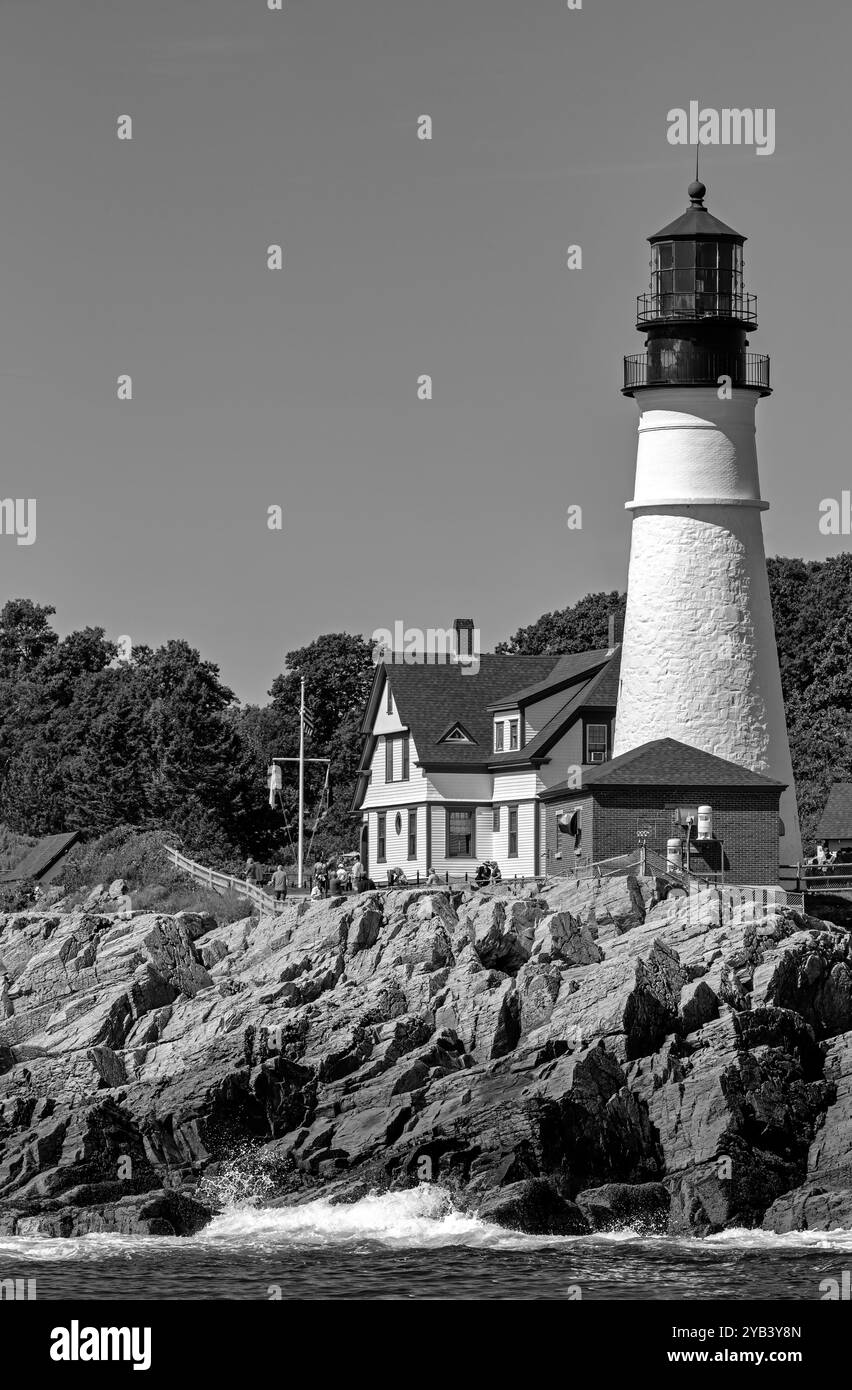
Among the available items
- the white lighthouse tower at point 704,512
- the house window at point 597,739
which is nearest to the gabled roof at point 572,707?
the house window at point 597,739

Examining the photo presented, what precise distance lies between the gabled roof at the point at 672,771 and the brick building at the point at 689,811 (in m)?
0.02

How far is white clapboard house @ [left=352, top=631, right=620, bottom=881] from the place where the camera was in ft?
195

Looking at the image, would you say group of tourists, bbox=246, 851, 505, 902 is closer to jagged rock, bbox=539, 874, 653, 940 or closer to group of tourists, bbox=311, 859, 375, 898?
group of tourists, bbox=311, 859, 375, 898

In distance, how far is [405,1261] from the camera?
32719 millimetres

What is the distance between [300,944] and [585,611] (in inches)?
1973

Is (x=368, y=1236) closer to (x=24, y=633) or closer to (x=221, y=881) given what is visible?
(x=221, y=881)

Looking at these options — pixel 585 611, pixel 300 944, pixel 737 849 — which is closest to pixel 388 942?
pixel 300 944

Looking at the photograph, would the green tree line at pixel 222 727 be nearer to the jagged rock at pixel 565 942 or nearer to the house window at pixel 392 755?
the house window at pixel 392 755

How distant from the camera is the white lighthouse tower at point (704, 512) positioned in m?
51.5

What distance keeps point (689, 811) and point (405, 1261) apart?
62.8ft

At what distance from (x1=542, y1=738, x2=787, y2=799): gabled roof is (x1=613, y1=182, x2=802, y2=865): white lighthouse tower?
27.5 inches

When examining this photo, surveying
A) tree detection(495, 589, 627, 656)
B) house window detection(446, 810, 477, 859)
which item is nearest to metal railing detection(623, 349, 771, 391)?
house window detection(446, 810, 477, 859)

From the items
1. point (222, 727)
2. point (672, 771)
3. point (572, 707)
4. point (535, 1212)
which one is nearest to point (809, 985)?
point (535, 1212)

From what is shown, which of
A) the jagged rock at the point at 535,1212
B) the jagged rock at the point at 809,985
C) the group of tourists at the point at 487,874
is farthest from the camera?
the group of tourists at the point at 487,874
